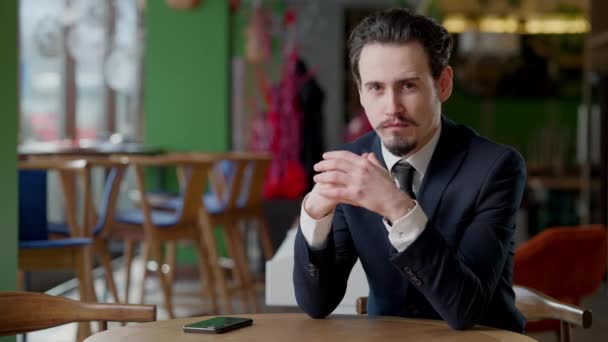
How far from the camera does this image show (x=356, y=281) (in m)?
2.91

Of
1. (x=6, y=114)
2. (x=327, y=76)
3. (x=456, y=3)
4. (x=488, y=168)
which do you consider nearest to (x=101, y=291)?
(x=6, y=114)

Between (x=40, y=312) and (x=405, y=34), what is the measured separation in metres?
0.99

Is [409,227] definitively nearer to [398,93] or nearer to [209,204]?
[398,93]

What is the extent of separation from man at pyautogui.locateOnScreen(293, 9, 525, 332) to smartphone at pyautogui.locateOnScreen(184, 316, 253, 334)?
0.19 metres

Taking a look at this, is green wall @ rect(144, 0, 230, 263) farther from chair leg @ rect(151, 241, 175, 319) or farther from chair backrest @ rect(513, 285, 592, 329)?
chair backrest @ rect(513, 285, 592, 329)

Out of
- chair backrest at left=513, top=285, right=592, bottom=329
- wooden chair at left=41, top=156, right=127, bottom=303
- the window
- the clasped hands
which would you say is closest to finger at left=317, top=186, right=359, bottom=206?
the clasped hands

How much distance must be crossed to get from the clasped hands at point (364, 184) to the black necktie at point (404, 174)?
0.27 m

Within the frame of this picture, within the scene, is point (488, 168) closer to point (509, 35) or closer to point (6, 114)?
point (6, 114)

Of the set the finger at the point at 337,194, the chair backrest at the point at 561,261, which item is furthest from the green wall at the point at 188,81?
the finger at the point at 337,194

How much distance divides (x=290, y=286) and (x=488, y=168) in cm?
116

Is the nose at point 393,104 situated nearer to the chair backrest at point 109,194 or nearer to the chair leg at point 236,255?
the chair backrest at point 109,194

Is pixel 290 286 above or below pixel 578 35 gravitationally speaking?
below

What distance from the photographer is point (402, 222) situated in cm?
169

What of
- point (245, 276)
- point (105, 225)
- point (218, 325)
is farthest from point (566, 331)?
point (245, 276)
